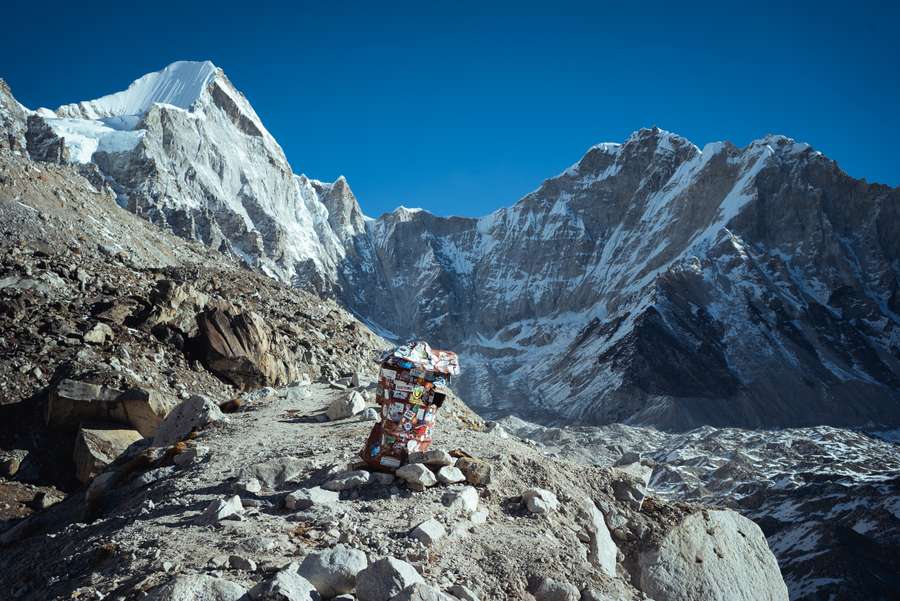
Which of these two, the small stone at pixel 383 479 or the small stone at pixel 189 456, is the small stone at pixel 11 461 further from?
the small stone at pixel 383 479

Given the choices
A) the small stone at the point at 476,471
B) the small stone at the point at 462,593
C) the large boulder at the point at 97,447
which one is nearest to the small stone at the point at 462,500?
the small stone at the point at 476,471

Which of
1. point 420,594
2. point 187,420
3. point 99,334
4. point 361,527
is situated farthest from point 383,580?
point 99,334

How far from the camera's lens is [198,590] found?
5.56 metres

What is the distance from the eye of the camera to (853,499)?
2625 inches

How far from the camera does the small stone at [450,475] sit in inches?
359

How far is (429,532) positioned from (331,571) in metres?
1.49

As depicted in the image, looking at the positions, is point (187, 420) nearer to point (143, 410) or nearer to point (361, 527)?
point (143, 410)

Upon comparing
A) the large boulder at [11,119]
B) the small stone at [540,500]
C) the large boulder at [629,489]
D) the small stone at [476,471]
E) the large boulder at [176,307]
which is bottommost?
the small stone at [540,500]

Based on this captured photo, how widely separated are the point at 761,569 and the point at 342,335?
24338 mm

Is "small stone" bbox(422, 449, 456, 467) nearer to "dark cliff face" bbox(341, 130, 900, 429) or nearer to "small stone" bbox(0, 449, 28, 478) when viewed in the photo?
"small stone" bbox(0, 449, 28, 478)

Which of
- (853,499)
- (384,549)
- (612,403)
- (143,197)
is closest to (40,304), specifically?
(384,549)

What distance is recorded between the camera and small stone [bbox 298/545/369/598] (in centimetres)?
610

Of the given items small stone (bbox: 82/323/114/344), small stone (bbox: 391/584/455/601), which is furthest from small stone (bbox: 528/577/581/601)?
small stone (bbox: 82/323/114/344)

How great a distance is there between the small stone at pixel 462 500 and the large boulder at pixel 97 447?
372 inches
